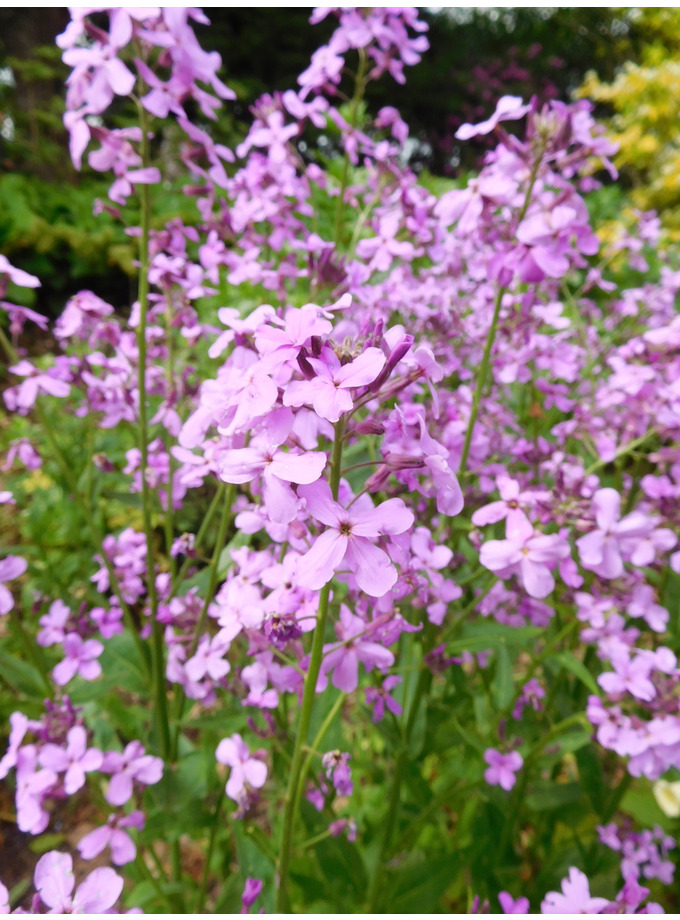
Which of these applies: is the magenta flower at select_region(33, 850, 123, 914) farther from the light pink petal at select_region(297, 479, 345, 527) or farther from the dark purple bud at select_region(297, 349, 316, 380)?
the dark purple bud at select_region(297, 349, 316, 380)

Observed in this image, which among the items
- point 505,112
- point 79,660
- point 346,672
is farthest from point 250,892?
point 505,112

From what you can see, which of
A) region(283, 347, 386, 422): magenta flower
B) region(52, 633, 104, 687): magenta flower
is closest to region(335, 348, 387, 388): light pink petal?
region(283, 347, 386, 422): magenta flower

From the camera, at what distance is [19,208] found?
20.2 feet

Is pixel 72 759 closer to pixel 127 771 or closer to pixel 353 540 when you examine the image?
pixel 127 771

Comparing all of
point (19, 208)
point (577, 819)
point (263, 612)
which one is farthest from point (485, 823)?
point (19, 208)

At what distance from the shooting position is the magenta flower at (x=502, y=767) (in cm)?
157

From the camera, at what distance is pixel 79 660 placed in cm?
157

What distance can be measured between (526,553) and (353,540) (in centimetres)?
60

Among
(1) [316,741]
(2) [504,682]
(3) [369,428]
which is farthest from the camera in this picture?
(2) [504,682]

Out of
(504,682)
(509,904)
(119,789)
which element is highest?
(504,682)

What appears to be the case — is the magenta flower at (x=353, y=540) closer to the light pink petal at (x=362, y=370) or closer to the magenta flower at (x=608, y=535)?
the light pink petal at (x=362, y=370)

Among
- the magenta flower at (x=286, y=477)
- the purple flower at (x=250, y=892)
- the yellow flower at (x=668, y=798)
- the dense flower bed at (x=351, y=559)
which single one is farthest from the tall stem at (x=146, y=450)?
the yellow flower at (x=668, y=798)

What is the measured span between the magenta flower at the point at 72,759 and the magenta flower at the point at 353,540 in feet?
2.63

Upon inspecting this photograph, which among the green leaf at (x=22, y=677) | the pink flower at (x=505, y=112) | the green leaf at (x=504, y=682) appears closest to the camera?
the pink flower at (x=505, y=112)
